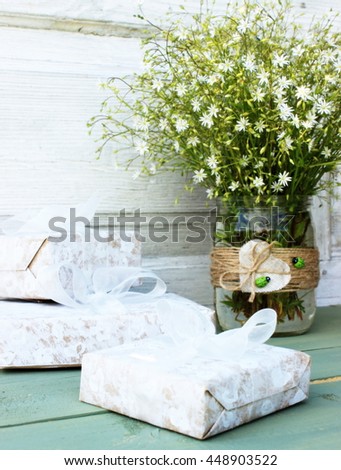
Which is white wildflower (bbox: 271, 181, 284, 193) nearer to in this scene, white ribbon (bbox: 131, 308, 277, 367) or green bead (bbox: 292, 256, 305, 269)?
green bead (bbox: 292, 256, 305, 269)

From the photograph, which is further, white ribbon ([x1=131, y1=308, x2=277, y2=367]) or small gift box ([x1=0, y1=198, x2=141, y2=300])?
small gift box ([x1=0, y1=198, x2=141, y2=300])

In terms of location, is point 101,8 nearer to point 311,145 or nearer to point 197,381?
point 311,145

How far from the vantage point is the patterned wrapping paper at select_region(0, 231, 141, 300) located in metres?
1.00

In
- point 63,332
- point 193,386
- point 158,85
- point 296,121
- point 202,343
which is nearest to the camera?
point 193,386

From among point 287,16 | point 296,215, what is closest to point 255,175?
point 296,215

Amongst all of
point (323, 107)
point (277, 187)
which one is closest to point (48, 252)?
point (277, 187)

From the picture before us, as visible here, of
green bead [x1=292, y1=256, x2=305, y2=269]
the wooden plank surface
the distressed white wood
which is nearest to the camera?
the wooden plank surface

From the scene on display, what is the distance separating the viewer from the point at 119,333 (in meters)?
0.94

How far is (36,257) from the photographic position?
3.29ft

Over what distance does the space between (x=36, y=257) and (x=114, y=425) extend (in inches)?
15.6

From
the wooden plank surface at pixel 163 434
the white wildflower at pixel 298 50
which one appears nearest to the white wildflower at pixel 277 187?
the white wildflower at pixel 298 50

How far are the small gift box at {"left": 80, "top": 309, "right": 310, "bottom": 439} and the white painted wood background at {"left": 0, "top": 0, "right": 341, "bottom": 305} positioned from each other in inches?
22.9

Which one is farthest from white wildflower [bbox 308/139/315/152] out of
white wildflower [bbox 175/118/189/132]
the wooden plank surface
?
the wooden plank surface

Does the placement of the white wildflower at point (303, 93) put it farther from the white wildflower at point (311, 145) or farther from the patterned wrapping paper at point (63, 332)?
the patterned wrapping paper at point (63, 332)
